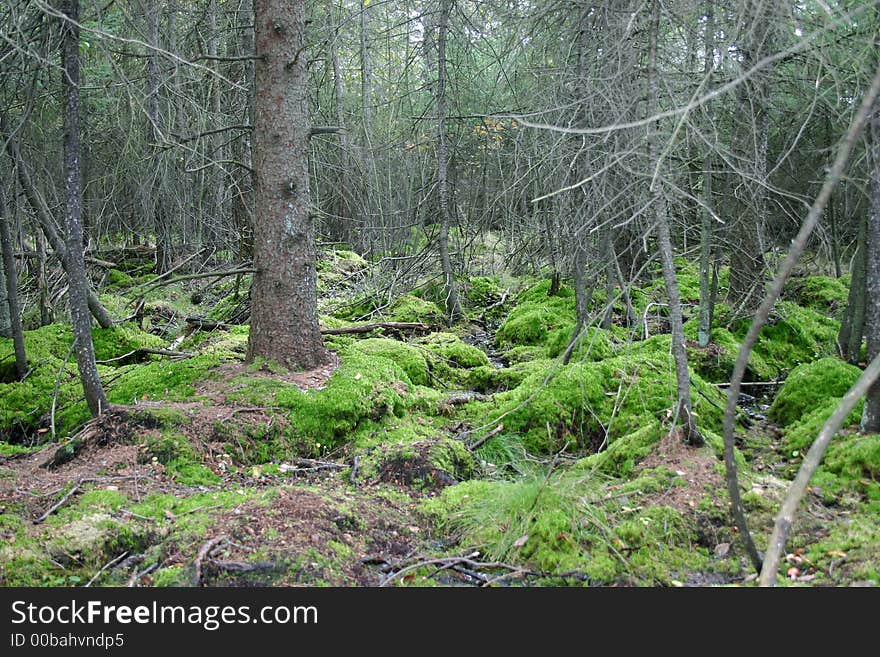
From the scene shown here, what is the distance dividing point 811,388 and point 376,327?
4.75m

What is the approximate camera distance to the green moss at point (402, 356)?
22.1 ft

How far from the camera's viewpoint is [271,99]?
5559 millimetres

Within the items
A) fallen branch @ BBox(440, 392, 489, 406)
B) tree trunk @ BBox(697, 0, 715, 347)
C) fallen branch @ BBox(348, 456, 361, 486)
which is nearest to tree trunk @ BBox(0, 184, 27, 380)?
fallen branch @ BBox(348, 456, 361, 486)

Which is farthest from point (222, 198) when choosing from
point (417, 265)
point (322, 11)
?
point (322, 11)

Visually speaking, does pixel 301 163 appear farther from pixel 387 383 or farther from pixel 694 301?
pixel 694 301

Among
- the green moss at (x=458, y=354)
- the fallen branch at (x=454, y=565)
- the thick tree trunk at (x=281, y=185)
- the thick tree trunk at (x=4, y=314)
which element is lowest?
the fallen branch at (x=454, y=565)

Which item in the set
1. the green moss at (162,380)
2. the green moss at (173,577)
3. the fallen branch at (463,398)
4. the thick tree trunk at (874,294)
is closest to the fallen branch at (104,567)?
the green moss at (173,577)

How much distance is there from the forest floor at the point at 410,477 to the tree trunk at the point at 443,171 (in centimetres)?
314

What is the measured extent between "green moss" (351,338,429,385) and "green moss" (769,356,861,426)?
3.17 metres

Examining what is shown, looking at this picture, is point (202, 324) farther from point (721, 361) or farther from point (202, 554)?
point (721, 361)

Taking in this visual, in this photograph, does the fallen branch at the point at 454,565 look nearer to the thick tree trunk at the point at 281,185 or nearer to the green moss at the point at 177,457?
the green moss at the point at 177,457

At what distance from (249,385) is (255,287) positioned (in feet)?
2.78

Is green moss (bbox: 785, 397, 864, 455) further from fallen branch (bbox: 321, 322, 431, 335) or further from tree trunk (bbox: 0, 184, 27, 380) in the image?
tree trunk (bbox: 0, 184, 27, 380)

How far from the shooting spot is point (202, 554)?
3365mm
